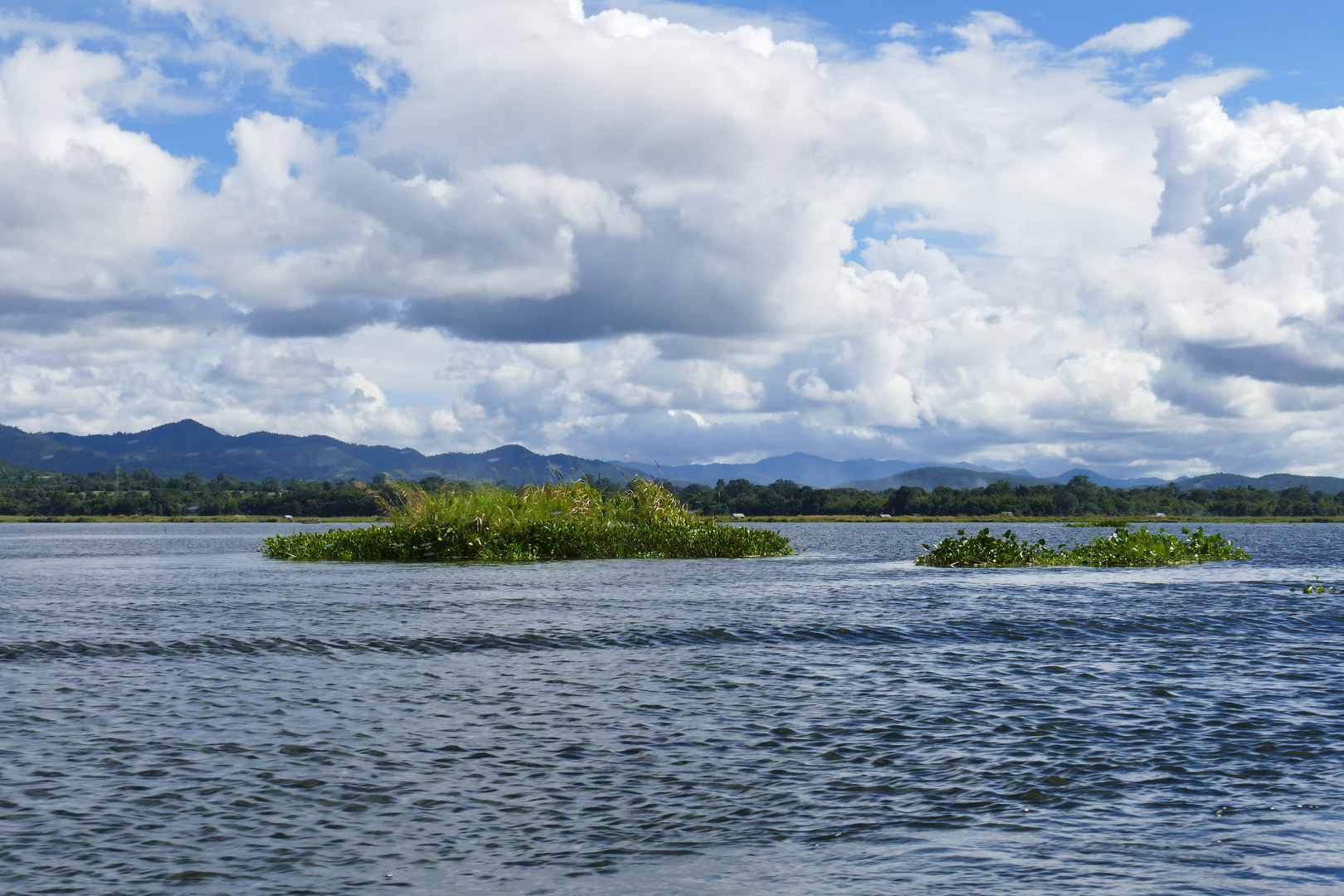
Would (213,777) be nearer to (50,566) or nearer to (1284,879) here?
(1284,879)

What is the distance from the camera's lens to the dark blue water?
10094mm

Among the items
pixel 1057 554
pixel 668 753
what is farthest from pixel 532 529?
pixel 668 753

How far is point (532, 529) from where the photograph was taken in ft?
185

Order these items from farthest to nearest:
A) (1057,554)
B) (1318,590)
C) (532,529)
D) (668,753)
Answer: (1057,554) → (532,529) → (1318,590) → (668,753)

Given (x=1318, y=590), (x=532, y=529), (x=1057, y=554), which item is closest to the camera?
(x=1318, y=590)

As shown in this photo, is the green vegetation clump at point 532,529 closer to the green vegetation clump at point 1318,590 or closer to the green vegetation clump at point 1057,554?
the green vegetation clump at point 1057,554

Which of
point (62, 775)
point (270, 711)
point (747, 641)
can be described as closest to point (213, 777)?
point (62, 775)

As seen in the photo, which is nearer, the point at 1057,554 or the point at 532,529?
the point at 532,529

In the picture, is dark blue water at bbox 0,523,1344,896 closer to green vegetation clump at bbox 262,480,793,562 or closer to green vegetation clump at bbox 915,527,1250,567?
green vegetation clump at bbox 262,480,793,562

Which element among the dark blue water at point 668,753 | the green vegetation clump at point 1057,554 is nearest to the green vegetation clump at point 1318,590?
the dark blue water at point 668,753

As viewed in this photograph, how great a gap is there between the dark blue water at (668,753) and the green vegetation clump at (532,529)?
933 inches

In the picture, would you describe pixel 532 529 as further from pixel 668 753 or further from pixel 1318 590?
pixel 668 753

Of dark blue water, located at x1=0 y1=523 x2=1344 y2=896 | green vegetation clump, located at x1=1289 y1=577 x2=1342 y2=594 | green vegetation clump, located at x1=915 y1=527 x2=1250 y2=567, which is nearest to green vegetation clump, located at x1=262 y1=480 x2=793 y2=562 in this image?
green vegetation clump, located at x1=915 y1=527 x2=1250 y2=567

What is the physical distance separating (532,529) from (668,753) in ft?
140
